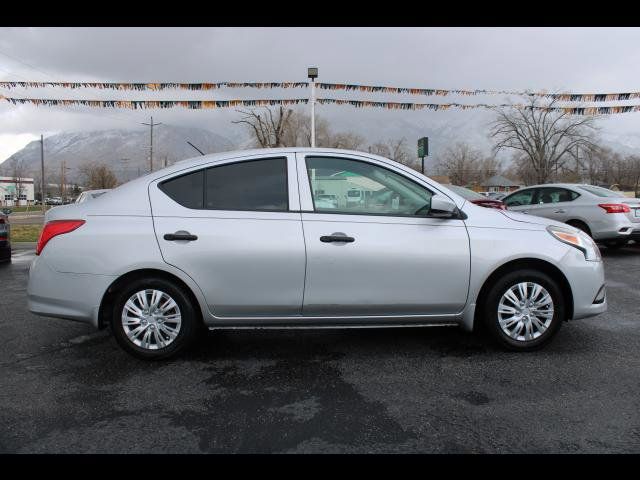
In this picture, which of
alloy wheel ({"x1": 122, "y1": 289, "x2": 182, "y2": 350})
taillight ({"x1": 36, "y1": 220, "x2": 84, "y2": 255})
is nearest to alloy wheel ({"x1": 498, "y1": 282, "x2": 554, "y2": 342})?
alloy wheel ({"x1": 122, "y1": 289, "x2": 182, "y2": 350})

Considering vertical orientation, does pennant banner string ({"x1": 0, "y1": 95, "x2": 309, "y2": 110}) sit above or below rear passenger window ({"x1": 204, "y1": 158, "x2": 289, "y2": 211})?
above

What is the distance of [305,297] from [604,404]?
6.85 ft

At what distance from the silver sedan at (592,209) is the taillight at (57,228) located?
906 centimetres

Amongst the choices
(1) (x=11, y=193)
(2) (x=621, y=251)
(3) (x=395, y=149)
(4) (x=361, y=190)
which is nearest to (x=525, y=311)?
(4) (x=361, y=190)

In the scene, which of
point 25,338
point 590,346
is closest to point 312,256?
point 590,346

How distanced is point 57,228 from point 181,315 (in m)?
1.17

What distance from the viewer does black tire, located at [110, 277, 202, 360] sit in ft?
12.0

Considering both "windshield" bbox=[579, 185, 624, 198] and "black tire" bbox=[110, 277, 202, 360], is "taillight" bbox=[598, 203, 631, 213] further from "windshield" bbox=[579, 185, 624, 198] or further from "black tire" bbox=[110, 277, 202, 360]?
"black tire" bbox=[110, 277, 202, 360]

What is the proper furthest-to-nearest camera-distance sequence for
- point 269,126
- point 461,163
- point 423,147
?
point 461,163
point 269,126
point 423,147

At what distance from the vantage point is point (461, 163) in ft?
306

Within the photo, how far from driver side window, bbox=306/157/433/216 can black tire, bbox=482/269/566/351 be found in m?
0.85

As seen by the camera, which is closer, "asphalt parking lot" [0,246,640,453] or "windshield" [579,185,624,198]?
"asphalt parking lot" [0,246,640,453]

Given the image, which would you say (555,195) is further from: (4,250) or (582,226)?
(4,250)

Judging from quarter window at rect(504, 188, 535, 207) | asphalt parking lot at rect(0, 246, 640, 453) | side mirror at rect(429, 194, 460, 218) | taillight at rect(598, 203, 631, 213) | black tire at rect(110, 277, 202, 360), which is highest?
quarter window at rect(504, 188, 535, 207)
